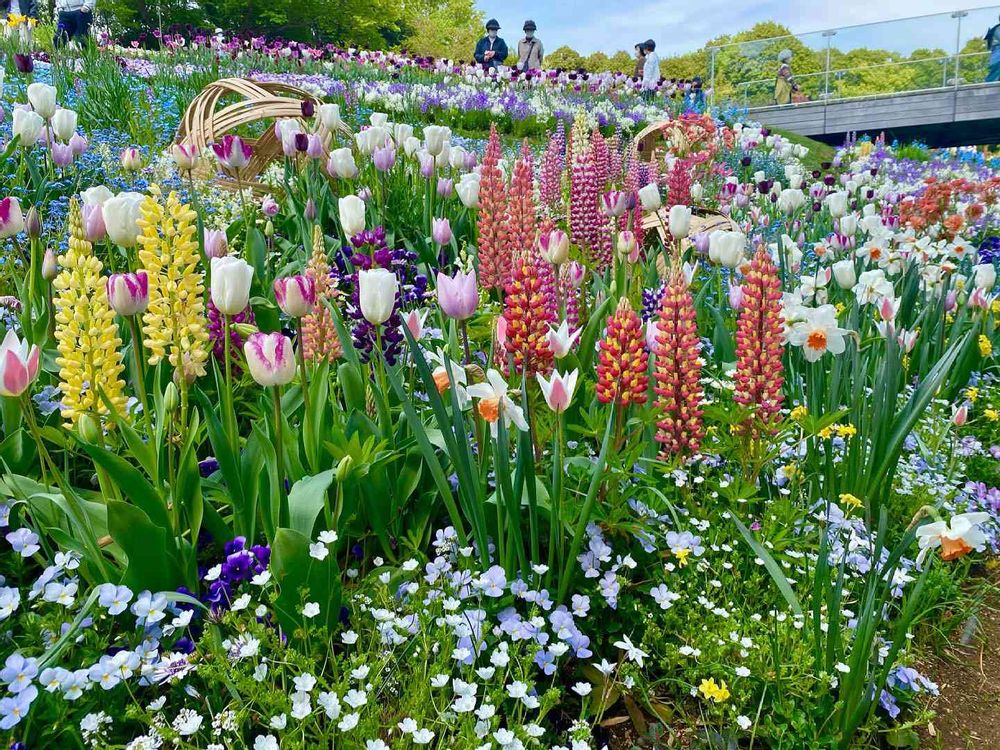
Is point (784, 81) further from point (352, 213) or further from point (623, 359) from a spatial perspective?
point (623, 359)

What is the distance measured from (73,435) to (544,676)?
1208 mm

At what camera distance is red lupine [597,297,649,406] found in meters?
1.98

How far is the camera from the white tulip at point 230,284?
1613 millimetres

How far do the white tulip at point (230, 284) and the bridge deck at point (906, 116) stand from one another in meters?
20.7

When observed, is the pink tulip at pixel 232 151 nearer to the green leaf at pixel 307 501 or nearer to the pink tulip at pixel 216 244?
the pink tulip at pixel 216 244

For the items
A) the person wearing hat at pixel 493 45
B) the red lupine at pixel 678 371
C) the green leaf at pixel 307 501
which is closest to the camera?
the green leaf at pixel 307 501

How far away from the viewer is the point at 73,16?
13617 millimetres

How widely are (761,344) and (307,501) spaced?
1400mm

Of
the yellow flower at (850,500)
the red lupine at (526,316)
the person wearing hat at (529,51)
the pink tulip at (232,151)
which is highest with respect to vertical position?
the person wearing hat at (529,51)

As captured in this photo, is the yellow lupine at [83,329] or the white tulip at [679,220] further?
the white tulip at [679,220]

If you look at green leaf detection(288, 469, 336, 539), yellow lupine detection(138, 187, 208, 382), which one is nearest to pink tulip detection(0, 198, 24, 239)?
yellow lupine detection(138, 187, 208, 382)

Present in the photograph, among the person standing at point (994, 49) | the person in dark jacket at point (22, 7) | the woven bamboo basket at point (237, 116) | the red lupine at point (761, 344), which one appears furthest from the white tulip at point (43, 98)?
the person standing at point (994, 49)

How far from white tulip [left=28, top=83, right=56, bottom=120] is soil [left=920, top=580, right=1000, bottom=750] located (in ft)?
12.5

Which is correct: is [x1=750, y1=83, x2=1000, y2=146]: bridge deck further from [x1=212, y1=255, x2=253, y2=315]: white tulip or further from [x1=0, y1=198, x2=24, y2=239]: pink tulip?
[x1=212, y1=255, x2=253, y2=315]: white tulip
